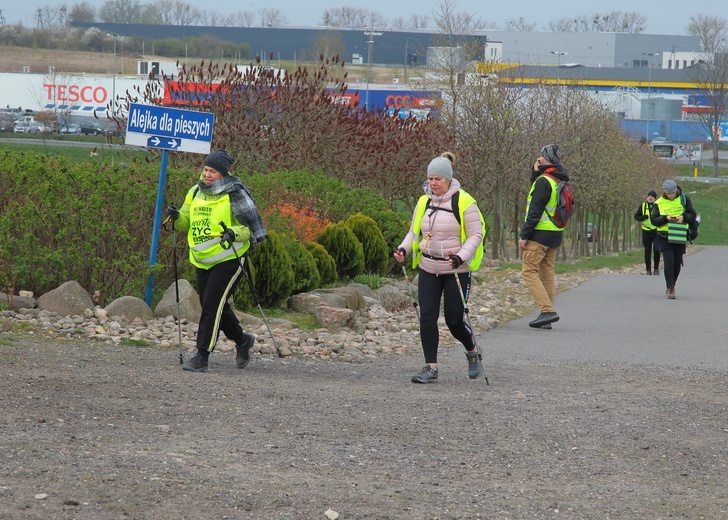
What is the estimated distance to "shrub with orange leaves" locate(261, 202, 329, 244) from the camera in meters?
13.1

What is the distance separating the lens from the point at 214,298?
8.45 metres

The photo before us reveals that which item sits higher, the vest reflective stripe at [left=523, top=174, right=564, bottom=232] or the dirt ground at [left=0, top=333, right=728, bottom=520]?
the vest reflective stripe at [left=523, top=174, right=564, bottom=232]

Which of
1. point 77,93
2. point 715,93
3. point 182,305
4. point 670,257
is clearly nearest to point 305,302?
point 182,305

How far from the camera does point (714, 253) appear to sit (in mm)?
43719

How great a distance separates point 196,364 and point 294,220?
6155mm

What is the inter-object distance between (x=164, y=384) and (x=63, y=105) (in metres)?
74.3

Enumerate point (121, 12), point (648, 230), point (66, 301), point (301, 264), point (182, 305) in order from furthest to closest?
point (121, 12), point (648, 230), point (301, 264), point (182, 305), point (66, 301)

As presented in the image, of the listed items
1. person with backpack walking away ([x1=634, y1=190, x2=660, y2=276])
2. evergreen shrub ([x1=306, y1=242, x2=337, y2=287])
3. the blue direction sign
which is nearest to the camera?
the blue direction sign

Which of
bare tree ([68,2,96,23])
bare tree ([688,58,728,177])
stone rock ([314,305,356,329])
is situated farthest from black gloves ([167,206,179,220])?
bare tree ([68,2,96,23])

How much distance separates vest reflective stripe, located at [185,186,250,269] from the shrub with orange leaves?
14.0 feet

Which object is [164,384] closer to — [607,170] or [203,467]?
[203,467]

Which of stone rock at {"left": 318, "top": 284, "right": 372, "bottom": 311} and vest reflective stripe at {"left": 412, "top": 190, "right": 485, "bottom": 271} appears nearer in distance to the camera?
vest reflective stripe at {"left": 412, "top": 190, "right": 485, "bottom": 271}

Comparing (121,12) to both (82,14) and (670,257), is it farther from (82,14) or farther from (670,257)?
(670,257)

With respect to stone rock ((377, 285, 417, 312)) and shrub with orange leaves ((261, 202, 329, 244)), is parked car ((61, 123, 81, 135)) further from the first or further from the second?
stone rock ((377, 285, 417, 312))
